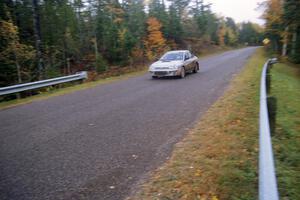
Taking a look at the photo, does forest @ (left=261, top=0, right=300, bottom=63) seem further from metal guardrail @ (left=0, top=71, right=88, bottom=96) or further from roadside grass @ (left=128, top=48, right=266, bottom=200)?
roadside grass @ (left=128, top=48, right=266, bottom=200)

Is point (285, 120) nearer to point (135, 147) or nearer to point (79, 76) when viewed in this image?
point (135, 147)

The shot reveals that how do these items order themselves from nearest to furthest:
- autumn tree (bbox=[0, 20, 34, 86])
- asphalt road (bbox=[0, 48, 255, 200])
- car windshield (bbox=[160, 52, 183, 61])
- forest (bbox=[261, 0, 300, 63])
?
asphalt road (bbox=[0, 48, 255, 200]), car windshield (bbox=[160, 52, 183, 61]), autumn tree (bbox=[0, 20, 34, 86]), forest (bbox=[261, 0, 300, 63])

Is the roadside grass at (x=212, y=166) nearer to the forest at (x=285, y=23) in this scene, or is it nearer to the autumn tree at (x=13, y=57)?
the autumn tree at (x=13, y=57)

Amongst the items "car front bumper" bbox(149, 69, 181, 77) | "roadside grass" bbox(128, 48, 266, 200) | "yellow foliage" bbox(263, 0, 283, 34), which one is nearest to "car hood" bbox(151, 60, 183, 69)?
"car front bumper" bbox(149, 69, 181, 77)

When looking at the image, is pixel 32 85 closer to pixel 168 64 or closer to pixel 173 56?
pixel 168 64

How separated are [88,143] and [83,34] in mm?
34895

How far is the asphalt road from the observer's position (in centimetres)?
372

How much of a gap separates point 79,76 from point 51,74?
4.33 meters

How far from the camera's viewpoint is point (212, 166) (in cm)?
414

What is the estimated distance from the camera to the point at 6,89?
11680mm

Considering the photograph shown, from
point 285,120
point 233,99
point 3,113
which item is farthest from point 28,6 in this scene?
point 285,120

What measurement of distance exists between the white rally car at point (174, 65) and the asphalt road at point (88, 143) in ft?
19.0

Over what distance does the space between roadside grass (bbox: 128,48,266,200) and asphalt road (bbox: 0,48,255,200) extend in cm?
27

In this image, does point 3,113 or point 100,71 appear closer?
point 3,113
